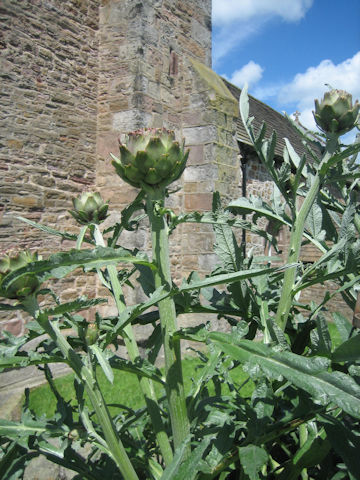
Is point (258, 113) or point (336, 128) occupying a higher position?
point (258, 113)

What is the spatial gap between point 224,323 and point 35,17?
5.48 m

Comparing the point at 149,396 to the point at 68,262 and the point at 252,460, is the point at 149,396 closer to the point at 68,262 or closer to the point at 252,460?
the point at 252,460

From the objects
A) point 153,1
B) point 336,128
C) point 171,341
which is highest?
point 153,1

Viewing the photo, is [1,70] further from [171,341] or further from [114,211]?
[171,341]

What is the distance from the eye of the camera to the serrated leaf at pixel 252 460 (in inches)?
30.6

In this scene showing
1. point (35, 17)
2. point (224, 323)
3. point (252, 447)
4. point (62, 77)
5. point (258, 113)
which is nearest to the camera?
point (252, 447)

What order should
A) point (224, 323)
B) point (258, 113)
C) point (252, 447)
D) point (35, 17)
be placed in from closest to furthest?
point (252, 447)
point (35, 17)
point (224, 323)
point (258, 113)

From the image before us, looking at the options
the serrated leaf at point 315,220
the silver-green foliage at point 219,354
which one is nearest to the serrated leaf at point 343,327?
the silver-green foliage at point 219,354

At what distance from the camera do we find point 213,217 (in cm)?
101

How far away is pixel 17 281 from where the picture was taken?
0.89m

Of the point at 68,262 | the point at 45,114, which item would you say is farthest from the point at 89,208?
the point at 45,114

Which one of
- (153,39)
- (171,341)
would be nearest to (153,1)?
(153,39)

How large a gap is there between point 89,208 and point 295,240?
2.00 feet

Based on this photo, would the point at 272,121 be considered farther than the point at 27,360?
A: Yes
